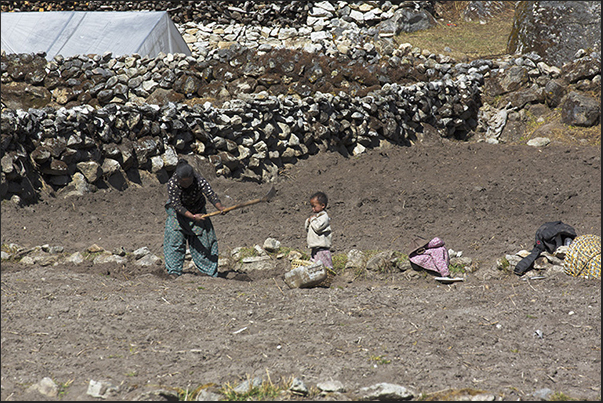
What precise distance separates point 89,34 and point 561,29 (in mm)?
11409

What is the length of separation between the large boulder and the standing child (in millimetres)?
9774

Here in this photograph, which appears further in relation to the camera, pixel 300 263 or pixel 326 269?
pixel 300 263

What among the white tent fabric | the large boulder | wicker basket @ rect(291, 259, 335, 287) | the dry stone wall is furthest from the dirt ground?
the white tent fabric

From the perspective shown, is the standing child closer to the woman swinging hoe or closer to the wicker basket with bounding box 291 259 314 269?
the wicker basket with bounding box 291 259 314 269

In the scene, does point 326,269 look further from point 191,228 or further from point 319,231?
point 191,228

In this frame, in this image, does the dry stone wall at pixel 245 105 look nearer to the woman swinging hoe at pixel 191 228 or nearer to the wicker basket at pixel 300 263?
the woman swinging hoe at pixel 191 228

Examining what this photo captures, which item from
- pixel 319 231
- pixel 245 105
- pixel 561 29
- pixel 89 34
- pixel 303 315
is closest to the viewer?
pixel 303 315

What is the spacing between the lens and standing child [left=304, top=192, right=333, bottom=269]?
5.68m

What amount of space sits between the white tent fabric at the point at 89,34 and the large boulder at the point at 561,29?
889 cm

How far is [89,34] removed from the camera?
13.7m

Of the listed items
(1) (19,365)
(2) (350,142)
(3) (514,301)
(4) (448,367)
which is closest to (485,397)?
(4) (448,367)

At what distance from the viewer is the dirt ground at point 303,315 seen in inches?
141

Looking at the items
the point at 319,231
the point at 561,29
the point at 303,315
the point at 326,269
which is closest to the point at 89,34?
the point at 319,231

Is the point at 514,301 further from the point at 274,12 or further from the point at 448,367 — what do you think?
the point at 274,12
